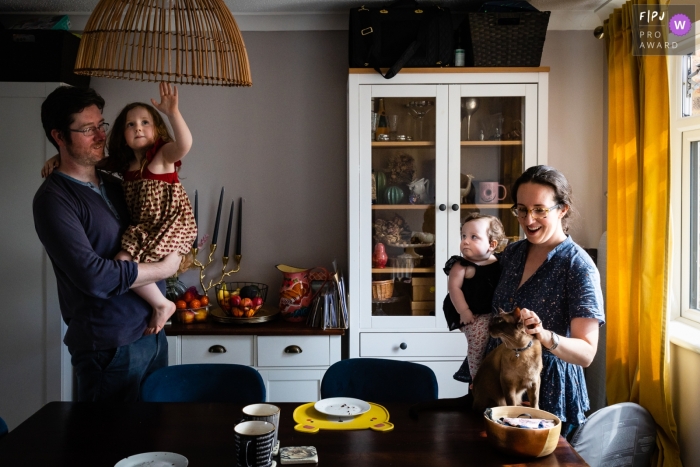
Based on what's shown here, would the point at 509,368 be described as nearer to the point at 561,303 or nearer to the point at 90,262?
the point at 561,303

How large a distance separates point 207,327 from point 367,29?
167cm

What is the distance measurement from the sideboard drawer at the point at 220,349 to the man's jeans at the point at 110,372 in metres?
0.94

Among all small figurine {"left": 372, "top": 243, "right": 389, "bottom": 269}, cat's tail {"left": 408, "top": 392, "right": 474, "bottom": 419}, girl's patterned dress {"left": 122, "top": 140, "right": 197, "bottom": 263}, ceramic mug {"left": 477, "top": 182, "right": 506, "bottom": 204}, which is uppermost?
ceramic mug {"left": 477, "top": 182, "right": 506, "bottom": 204}

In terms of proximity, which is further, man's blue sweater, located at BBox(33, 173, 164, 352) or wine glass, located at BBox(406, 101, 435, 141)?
wine glass, located at BBox(406, 101, 435, 141)

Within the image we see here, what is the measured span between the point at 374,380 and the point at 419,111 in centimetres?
147

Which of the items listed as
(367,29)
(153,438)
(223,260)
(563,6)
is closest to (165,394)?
(153,438)

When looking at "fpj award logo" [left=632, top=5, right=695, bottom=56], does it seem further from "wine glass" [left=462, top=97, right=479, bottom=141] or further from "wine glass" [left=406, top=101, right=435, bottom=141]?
"wine glass" [left=406, top=101, right=435, bottom=141]

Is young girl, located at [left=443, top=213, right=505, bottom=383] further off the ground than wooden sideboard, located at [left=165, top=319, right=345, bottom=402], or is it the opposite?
young girl, located at [left=443, top=213, right=505, bottom=383]

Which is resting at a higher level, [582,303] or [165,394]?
[582,303]

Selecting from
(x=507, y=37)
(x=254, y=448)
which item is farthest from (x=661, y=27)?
(x=254, y=448)

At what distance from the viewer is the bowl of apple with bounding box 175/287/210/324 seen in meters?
3.20

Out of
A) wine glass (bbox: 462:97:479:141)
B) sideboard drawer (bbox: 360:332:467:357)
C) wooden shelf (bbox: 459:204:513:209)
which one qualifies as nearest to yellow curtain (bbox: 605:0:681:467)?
wooden shelf (bbox: 459:204:513:209)

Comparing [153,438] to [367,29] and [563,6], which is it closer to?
[367,29]

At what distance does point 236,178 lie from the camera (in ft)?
11.4
